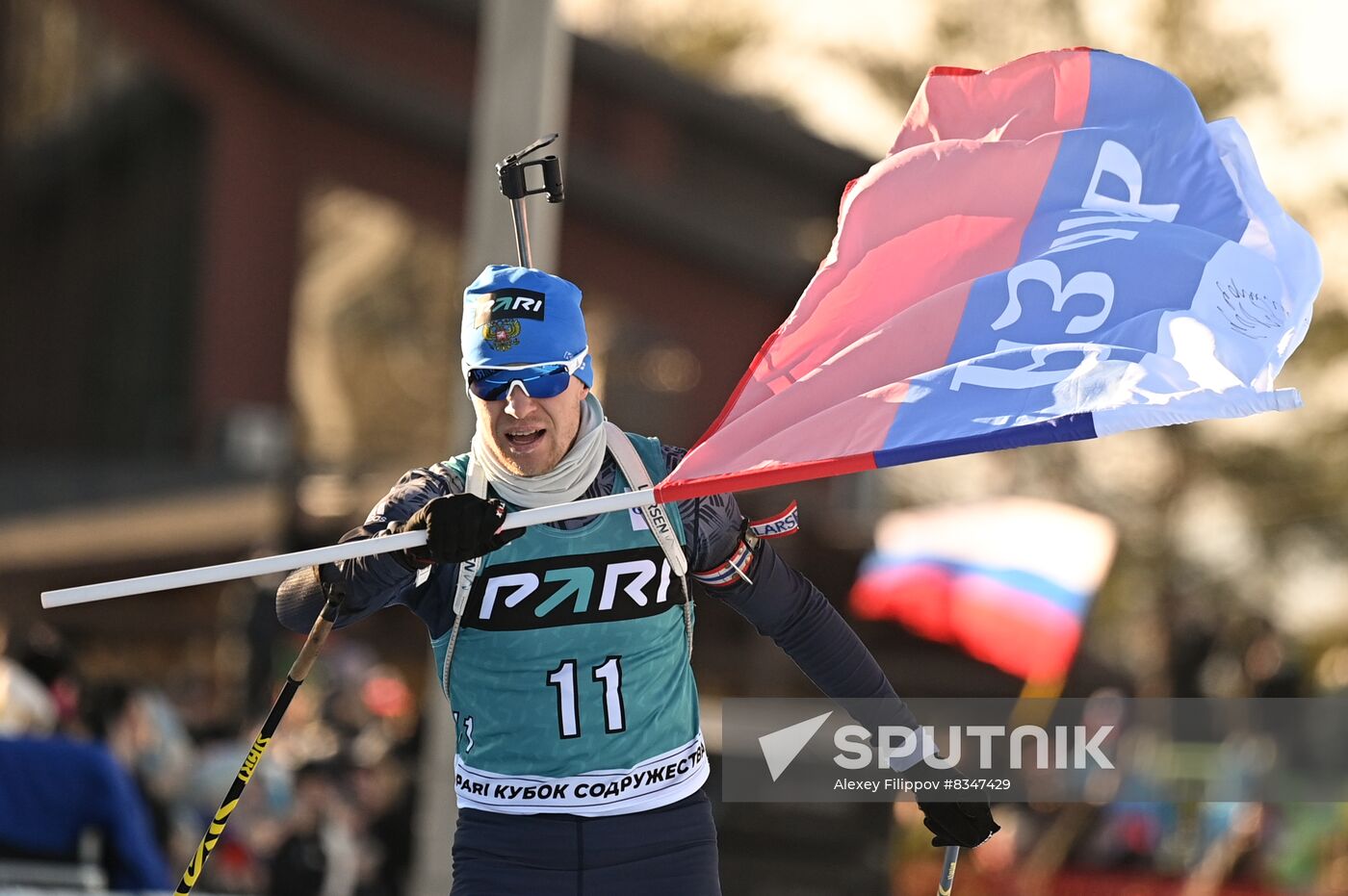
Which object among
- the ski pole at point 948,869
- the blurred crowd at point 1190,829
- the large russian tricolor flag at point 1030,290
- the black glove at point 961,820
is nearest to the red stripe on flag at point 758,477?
the large russian tricolor flag at point 1030,290

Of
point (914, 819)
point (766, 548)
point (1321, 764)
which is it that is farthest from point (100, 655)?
point (766, 548)

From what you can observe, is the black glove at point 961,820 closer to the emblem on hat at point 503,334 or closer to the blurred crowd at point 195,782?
the emblem on hat at point 503,334

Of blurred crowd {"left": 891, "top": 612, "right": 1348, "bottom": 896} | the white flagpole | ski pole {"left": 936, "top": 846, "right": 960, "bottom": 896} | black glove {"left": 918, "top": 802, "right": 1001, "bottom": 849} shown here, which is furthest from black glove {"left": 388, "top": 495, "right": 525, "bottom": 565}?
blurred crowd {"left": 891, "top": 612, "right": 1348, "bottom": 896}

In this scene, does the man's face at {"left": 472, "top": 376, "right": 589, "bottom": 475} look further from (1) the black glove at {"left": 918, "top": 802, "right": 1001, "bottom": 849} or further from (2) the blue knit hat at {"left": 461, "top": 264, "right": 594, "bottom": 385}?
(1) the black glove at {"left": 918, "top": 802, "right": 1001, "bottom": 849}

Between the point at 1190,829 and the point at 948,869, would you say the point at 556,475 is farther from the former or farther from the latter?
the point at 1190,829

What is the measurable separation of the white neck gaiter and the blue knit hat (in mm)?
143

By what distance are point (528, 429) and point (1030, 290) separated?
140 centimetres

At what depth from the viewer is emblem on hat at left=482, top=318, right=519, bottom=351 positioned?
4598 mm

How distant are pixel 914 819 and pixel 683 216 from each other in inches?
312

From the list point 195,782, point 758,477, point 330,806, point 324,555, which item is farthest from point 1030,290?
point 195,782

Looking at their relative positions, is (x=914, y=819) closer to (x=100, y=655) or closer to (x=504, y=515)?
(x=100, y=655)

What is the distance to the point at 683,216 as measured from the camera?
20.2 meters

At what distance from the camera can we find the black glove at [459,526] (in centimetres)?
438

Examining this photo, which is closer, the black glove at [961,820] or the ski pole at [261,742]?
the ski pole at [261,742]
